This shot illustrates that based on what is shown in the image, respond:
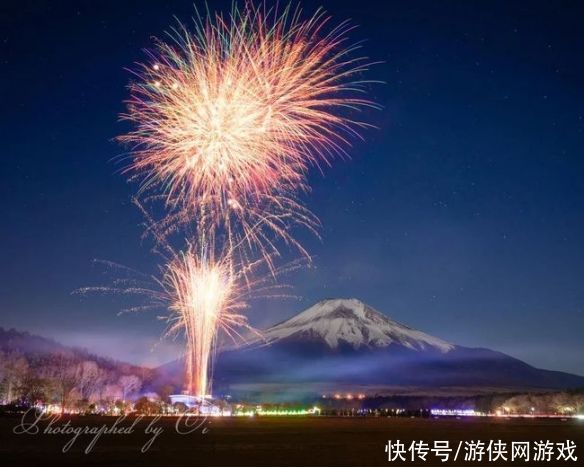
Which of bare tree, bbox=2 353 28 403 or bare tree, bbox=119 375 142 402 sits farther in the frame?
bare tree, bbox=119 375 142 402

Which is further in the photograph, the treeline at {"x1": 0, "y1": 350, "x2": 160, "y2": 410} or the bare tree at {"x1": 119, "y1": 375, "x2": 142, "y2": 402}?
the bare tree at {"x1": 119, "y1": 375, "x2": 142, "y2": 402}

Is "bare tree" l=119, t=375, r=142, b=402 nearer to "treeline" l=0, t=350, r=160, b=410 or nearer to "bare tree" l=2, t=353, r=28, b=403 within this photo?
"treeline" l=0, t=350, r=160, b=410

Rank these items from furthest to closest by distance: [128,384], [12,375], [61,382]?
1. [128,384]
2. [61,382]
3. [12,375]

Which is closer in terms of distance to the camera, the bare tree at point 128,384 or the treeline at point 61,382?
the treeline at point 61,382

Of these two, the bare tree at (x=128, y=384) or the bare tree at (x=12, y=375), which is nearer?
the bare tree at (x=12, y=375)

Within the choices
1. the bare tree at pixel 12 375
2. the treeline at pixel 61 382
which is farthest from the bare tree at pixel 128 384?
the bare tree at pixel 12 375

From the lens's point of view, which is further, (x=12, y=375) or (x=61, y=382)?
(x=61, y=382)

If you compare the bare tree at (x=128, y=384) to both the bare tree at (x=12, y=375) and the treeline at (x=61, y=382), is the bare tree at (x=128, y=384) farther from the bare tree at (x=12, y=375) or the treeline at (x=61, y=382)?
the bare tree at (x=12, y=375)

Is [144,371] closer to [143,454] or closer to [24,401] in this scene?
[24,401]

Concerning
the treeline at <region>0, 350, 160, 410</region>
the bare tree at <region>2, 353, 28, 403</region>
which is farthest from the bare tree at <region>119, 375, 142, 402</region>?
the bare tree at <region>2, 353, 28, 403</region>

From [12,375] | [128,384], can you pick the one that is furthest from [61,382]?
[128,384]

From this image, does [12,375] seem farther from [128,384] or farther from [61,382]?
[128,384]

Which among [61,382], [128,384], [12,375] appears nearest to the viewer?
[12,375]
